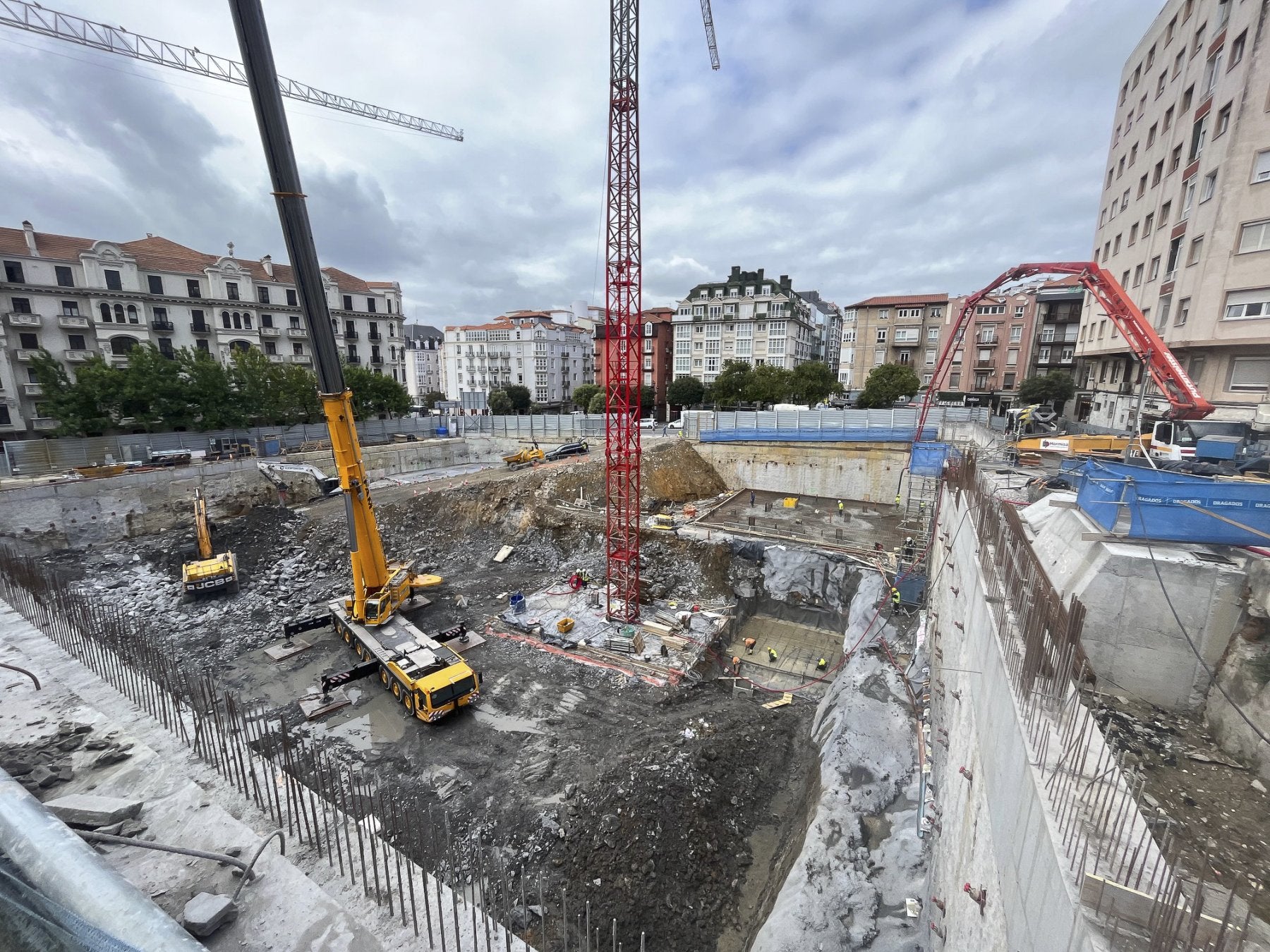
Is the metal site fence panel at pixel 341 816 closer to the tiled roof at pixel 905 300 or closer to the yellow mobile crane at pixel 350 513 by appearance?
the yellow mobile crane at pixel 350 513

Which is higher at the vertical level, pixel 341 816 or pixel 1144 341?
pixel 1144 341

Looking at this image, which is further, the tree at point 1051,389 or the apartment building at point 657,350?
the apartment building at point 657,350

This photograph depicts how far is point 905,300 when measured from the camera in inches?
2189

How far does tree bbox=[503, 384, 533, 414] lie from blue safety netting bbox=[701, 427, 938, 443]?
34946 millimetres

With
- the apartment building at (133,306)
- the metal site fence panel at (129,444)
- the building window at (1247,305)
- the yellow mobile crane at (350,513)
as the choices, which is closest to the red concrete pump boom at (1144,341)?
the building window at (1247,305)

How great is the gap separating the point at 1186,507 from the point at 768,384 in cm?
3659

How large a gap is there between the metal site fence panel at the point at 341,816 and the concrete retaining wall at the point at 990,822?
11.4 feet

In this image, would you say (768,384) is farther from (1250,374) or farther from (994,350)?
(994,350)

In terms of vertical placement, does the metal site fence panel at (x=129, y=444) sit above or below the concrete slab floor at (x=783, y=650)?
above

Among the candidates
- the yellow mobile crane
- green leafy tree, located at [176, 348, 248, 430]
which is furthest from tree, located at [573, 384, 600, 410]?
the yellow mobile crane

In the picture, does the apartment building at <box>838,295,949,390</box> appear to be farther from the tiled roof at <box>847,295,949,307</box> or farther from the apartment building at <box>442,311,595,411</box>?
the apartment building at <box>442,311,595,411</box>

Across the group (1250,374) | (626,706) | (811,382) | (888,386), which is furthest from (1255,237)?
(626,706)

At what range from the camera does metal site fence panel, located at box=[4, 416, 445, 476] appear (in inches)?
1131

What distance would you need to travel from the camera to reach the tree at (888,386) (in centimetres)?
4247
